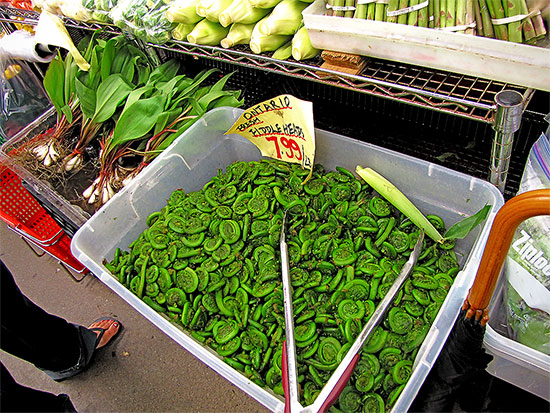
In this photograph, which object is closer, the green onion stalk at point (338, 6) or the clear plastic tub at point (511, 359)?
the clear plastic tub at point (511, 359)

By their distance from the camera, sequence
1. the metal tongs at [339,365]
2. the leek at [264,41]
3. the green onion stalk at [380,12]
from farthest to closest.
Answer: the leek at [264,41], the green onion stalk at [380,12], the metal tongs at [339,365]

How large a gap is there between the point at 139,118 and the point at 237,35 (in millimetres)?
648

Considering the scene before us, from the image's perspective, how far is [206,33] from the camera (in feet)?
5.42

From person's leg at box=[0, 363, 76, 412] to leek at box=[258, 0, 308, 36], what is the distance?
137 centimetres

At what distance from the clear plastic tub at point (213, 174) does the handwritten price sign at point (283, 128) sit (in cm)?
17

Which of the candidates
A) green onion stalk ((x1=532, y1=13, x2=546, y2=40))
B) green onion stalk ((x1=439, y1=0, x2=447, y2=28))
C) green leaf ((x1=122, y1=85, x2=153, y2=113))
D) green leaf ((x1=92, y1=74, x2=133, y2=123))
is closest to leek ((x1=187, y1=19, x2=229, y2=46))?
green leaf ((x1=122, y1=85, x2=153, y2=113))

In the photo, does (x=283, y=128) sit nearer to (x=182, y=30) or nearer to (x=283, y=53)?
(x=283, y=53)

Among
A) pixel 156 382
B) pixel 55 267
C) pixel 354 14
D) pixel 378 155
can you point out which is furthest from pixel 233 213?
pixel 55 267

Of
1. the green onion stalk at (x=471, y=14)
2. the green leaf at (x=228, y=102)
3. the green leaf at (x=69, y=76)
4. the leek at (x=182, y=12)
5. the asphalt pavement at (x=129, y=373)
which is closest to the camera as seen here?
the green onion stalk at (x=471, y=14)

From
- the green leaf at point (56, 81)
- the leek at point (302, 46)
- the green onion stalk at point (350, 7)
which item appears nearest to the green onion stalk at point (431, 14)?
the green onion stalk at point (350, 7)

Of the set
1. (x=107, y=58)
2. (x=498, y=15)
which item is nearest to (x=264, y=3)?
(x=498, y=15)

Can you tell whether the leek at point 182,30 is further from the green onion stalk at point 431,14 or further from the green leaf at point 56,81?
the green onion stalk at point 431,14

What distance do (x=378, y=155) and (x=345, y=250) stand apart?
1.42 ft

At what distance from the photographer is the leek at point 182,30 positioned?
172 cm
